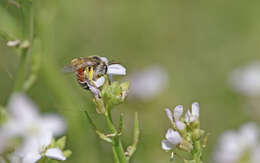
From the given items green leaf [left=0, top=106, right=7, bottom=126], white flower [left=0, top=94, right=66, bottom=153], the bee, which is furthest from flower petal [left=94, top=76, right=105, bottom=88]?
green leaf [left=0, top=106, right=7, bottom=126]

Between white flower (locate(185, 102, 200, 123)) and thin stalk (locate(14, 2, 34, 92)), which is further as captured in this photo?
thin stalk (locate(14, 2, 34, 92))

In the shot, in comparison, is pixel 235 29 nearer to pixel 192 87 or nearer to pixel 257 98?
pixel 192 87

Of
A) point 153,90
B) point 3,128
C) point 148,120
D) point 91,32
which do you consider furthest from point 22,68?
point 91,32

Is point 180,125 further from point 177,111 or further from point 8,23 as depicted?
point 8,23

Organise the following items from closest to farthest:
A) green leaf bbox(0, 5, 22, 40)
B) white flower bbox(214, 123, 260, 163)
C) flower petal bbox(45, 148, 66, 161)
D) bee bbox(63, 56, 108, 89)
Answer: flower petal bbox(45, 148, 66, 161) → bee bbox(63, 56, 108, 89) → white flower bbox(214, 123, 260, 163) → green leaf bbox(0, 5, 22, 40)

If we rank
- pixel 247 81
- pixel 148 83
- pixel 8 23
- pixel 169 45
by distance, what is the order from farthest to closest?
1. pixel 169 45
2. pixel 148 83
3. pixel 247 81
4. pixel 8 23

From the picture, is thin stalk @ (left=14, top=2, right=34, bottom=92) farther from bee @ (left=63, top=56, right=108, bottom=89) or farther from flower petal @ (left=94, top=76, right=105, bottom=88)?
flower petal @ (left=94, top=76, right=105, bottom=88)

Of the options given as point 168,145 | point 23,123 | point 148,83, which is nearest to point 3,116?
point 23,123
